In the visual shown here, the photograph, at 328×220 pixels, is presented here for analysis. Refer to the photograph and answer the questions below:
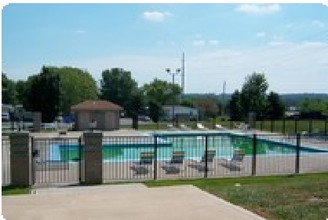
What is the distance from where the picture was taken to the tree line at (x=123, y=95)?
43781mm

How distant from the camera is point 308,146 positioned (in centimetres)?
2433

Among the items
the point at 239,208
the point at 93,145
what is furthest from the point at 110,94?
the point at 239,208

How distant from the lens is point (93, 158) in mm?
12992

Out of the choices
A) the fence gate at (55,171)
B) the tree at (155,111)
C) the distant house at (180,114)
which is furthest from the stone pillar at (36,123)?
the tree at (155,111)

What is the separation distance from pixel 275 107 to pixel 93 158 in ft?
127

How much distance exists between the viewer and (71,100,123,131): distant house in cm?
3644

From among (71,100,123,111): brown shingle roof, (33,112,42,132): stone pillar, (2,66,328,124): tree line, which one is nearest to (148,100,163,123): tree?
(2,66,328,124): tree line

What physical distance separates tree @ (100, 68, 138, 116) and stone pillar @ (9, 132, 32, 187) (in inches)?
2400

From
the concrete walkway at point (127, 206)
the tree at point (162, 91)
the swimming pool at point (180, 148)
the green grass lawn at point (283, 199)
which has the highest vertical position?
the tree at point (162, 91)

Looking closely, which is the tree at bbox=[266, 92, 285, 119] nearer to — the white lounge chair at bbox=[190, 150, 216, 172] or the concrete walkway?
the white lounge chair at bbox=[190, 150, 216, 172]

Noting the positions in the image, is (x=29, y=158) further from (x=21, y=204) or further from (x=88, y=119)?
(x=88, y=119)

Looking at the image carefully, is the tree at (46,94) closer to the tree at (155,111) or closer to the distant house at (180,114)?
the distant house at (180,114)

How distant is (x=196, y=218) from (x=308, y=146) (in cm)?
1788

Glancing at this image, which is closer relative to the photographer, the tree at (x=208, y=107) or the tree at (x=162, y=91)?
the tree at (x=162, y=91)
